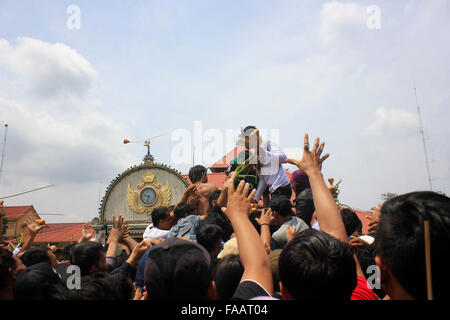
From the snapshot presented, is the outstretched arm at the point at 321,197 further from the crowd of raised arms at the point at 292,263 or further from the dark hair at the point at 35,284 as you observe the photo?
the dark hair at the point at 35,284

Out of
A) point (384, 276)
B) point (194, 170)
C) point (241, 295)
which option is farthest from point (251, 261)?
point (194, 170)

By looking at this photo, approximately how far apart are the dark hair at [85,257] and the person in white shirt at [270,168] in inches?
113

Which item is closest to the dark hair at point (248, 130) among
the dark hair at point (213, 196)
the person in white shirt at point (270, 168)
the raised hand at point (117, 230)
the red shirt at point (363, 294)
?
the person in white shirt at point (270, 168)

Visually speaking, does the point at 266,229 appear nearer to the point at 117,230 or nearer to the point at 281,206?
the point at 281,206

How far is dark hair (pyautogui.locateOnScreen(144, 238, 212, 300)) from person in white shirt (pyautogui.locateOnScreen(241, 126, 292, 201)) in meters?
3.48

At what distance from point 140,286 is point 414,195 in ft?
8.68

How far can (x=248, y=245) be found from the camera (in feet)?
6.06

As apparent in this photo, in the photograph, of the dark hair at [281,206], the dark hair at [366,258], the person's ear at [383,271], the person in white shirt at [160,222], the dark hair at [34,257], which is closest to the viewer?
the person's ear at [383,271]

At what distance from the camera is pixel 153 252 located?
1800 mm

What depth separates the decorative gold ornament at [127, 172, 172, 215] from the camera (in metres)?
19.7

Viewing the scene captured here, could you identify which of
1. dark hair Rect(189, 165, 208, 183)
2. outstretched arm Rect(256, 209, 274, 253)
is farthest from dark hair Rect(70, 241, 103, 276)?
dark hair Rect(189, 165, 208, 183)

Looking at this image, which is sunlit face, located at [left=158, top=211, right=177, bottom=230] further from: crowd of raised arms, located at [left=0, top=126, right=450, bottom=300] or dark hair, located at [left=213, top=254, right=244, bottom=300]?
dark hair, located at [left=213, top=254, right=244, bottom=300]

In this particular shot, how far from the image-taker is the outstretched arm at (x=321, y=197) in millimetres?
1916

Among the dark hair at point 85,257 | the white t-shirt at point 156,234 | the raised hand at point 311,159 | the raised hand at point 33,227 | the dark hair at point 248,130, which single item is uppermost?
the dark hair at point 248,130
